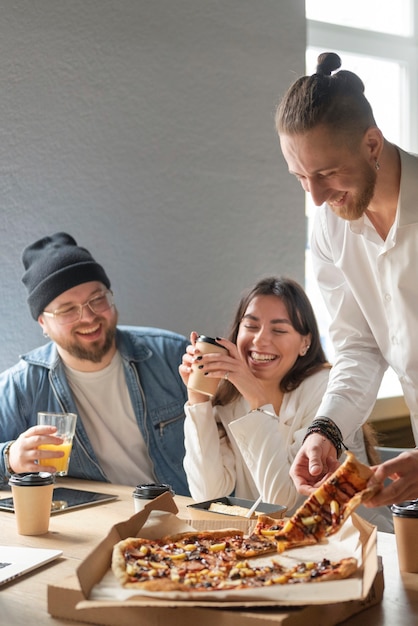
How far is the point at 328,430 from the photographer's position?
6.60 ft

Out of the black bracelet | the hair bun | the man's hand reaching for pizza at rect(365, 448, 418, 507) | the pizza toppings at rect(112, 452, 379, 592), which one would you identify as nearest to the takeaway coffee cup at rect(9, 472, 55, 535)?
the pizza toppings at rect(112, 452, 379, 592)

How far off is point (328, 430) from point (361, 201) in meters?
0.56

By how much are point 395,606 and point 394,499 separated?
7.1 inches

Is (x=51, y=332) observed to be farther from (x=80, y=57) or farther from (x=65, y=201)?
(x=80, y=57)

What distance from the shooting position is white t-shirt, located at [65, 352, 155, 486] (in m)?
2.88

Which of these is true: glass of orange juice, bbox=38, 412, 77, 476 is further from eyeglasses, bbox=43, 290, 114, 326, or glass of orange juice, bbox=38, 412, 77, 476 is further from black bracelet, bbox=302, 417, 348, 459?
black bracelet, bbox=302, 417, 348, 459

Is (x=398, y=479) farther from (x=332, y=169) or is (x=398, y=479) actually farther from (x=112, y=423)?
(x=112, y=423)

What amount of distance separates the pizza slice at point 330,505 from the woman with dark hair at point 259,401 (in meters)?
0.80

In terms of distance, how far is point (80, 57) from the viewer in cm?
323

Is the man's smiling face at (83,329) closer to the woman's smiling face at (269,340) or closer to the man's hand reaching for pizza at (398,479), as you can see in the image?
the woman's smiling face at (269,340)

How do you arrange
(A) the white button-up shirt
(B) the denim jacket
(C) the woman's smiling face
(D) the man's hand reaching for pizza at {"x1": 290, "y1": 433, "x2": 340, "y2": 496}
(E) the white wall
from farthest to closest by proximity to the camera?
(E) the white wall
(B) the denim jacket
(C) the woman's smiling face
(A) the white button-up shirt
(D) the man's hand reaching for pizza at {"x1": 290, "y1": 433, "x2": 340, "y2": 496}

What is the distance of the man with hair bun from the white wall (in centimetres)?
118

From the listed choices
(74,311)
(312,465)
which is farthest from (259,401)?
(74,311)

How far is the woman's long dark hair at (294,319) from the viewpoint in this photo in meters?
2.74
